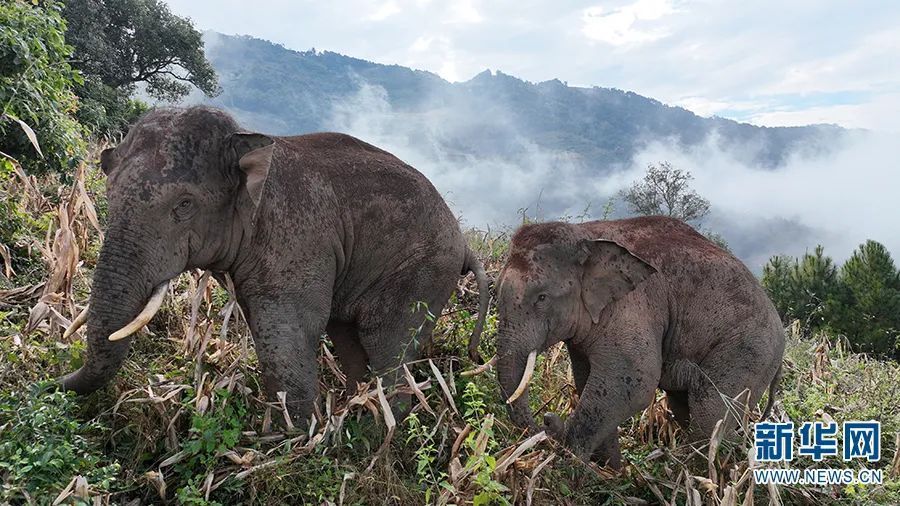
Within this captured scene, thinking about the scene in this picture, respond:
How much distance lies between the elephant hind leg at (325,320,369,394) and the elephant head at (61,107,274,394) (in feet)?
3.55

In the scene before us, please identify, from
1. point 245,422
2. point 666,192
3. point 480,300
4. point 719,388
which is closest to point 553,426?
point 480,300

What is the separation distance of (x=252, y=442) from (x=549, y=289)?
6.30 feet

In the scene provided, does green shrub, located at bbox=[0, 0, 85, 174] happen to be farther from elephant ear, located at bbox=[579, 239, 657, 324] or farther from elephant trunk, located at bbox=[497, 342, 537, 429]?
elephant ear, located at bbox=[579, 239, 657, 324]

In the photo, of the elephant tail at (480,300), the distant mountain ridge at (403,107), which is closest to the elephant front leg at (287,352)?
the elephant tail at (480,300)

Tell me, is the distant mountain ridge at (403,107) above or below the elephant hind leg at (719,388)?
above

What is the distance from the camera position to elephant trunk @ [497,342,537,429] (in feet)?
13.8

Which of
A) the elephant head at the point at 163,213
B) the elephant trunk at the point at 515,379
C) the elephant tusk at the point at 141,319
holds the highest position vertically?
the elephant head at the point at 163,213

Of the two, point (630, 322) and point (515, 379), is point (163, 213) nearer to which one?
point (515, 379)

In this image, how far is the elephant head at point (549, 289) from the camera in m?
4.25

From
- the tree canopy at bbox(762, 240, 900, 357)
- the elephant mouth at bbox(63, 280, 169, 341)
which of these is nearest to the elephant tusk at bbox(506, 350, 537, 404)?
the elephant mouth at bbox(63, 280, 169, 341)

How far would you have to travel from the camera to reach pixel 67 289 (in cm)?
470

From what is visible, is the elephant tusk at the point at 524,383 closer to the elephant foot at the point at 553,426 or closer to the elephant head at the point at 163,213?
the elephant foot at the point at 553,426

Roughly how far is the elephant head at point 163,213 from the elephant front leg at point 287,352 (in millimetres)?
349

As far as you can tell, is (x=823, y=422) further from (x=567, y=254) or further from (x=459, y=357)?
(x=459, y=357)
